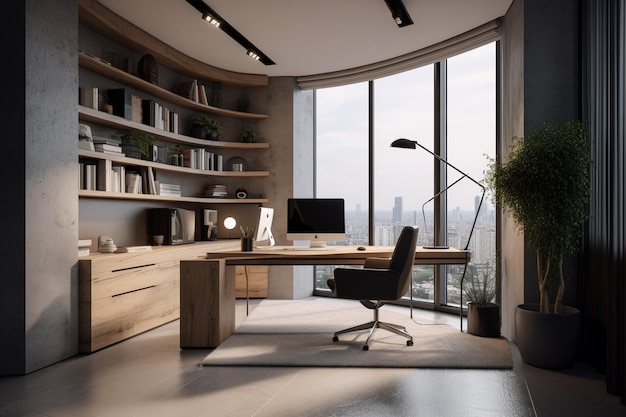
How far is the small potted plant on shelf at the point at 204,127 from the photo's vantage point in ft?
20.6

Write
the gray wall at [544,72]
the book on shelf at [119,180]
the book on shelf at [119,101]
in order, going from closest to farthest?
the gray wall at [544,72] < the book on shelf at [119,180] < the book on shelf at [119,101]

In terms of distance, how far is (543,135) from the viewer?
3514mm

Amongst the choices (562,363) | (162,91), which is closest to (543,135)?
(562,363)

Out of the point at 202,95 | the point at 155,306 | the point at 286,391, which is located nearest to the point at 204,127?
the point at 202,95

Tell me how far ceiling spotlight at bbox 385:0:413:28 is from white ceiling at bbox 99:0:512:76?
0.06 metres

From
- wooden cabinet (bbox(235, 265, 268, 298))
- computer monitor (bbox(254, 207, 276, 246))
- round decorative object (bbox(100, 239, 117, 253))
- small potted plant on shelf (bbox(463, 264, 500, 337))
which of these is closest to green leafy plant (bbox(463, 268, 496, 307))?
small potted plant on shelf (bbox(463, 264, 500, 337))

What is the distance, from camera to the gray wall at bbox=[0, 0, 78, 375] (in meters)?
3.42

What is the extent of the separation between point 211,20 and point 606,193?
349 cm

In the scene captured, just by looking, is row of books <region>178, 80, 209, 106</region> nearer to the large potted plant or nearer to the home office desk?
the home office desk

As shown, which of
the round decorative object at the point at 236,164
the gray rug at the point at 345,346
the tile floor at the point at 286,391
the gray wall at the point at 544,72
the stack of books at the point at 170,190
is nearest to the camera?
the tile floor at the point at 286,391

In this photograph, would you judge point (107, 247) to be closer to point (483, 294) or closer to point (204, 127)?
point (204, 127)

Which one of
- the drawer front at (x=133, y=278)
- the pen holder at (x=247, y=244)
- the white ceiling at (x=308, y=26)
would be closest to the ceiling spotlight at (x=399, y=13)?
the white ceiling at (x=308, y=26)

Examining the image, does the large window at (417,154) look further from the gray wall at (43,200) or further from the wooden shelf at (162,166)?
the gray wall at (43,200)

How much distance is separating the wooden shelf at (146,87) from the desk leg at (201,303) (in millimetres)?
1931
